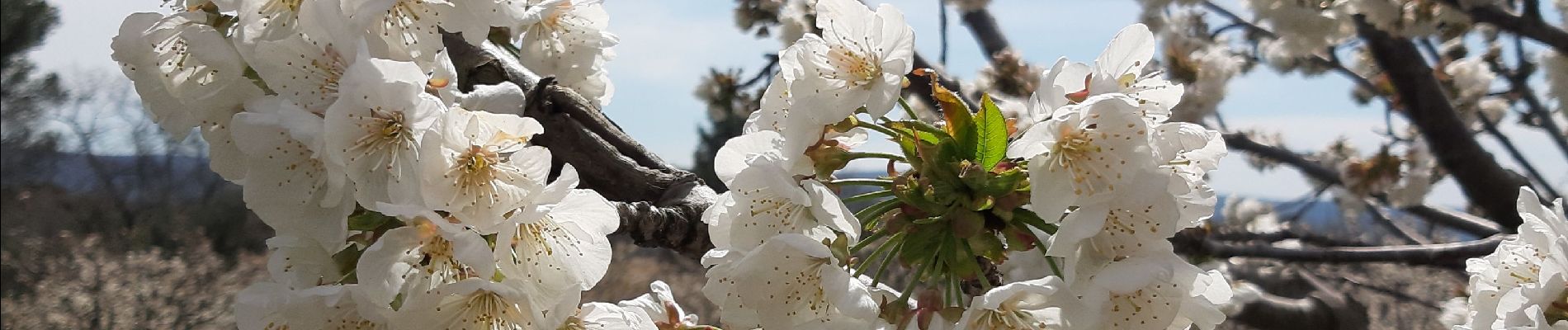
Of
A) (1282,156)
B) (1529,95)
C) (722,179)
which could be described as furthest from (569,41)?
(1529,95)

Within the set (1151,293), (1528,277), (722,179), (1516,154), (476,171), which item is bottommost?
(1516,154)

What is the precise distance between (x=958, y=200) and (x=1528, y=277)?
2.24 ft

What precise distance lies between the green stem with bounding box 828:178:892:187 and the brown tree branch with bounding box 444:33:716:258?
0.98 ft

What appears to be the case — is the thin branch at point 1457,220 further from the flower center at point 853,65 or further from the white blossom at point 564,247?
the white blossom at point 564,247

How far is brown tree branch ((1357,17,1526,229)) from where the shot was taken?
2.71 metres

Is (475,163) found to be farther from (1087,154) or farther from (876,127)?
(1087,154)

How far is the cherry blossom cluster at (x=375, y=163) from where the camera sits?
738 millimetres

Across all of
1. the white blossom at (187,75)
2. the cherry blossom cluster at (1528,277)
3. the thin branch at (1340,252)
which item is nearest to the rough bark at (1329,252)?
the thin branch at (1340,252)

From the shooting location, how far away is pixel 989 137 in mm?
869

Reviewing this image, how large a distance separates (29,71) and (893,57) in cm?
984

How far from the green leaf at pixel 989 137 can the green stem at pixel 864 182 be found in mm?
94

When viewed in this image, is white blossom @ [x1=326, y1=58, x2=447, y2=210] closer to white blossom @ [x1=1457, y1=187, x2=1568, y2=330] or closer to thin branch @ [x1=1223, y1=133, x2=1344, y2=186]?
white blossom @ [x1=1457, y1=187, x2=1568, y2=330]

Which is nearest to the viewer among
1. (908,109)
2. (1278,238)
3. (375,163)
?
(375,163)

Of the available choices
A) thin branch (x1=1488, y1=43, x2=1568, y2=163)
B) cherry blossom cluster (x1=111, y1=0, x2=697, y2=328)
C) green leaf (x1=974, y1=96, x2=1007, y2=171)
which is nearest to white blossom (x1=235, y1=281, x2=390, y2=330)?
cherry blossom cluster (x1=111, y1=0, x2=697, y2=328)
